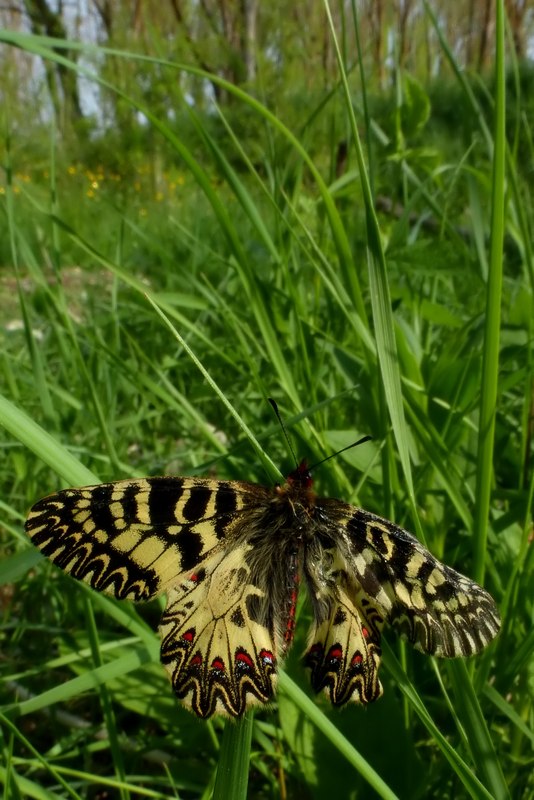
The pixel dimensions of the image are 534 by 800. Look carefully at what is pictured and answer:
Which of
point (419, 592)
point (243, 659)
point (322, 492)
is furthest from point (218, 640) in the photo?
point (322, 492)

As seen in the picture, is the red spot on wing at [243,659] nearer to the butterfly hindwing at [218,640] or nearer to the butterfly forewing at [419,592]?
the butterfly hindwing at [218,640]

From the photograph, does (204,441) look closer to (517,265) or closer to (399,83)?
(399,83)

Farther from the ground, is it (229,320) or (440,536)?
(229,320)

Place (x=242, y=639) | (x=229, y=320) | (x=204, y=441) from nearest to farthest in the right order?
1. (x=242, y=639)
2. (x=229, y=320)
3. (x=204, y=441)

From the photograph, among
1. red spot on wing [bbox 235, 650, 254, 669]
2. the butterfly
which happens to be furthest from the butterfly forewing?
red spot on wing [bbox 235, 650, 254, 669]

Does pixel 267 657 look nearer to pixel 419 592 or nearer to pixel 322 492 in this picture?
pixel 419 592

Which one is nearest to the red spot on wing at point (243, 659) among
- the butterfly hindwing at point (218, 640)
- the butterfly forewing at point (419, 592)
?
the butterfly hindwing at point (218, 640)

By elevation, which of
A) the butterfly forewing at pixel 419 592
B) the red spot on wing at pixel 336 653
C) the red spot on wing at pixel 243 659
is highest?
the butterfly forewing at pixel 419 592

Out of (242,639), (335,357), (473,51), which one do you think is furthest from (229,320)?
(473,51)
